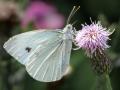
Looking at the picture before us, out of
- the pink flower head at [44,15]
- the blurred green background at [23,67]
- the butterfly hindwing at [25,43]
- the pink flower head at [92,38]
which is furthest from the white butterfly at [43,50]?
the pink flower head at [44,15]

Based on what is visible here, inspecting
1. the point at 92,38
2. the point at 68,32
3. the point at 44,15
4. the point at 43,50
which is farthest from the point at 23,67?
the point at 44,15

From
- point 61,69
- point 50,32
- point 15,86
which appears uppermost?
point 50,32

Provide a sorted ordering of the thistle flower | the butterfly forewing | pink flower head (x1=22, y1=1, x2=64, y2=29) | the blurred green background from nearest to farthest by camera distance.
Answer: the thistle flower
the butterfly forewing
the blurred green background
pink flower head (x1=22, y1=1, x2=64, y2=29)

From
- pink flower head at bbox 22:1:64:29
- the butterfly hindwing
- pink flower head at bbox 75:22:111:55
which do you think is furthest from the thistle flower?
pink flower head at bbox 22:1:64:29

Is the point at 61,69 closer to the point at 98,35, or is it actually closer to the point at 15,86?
the point at 98,35

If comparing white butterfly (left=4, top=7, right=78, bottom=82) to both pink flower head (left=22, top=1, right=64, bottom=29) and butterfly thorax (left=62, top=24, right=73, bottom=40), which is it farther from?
pink flower head (left=22, top=1, right=64, bottom=29)

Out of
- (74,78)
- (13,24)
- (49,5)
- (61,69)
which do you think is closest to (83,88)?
(74,78)
